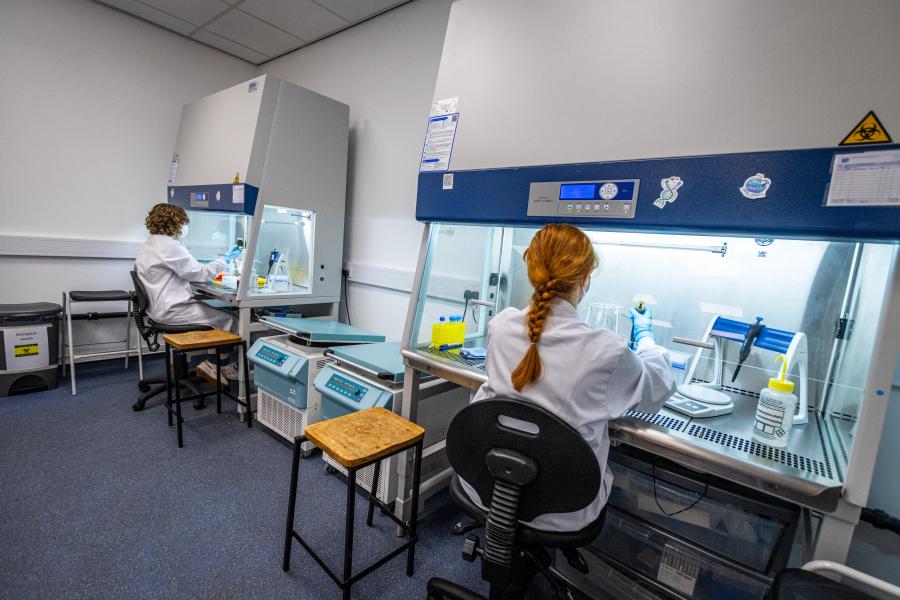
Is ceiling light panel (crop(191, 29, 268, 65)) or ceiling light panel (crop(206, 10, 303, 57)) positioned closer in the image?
ceiling light panel (crop(206, 10, 303, 57))

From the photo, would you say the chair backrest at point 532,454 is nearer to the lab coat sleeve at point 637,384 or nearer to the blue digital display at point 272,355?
the lab coat sleeve at point 637,384

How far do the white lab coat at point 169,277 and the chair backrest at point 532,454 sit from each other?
2.53 m

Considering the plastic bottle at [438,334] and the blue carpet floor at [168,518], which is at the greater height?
the plastic bottle at [438,334]

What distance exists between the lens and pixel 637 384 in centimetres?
108

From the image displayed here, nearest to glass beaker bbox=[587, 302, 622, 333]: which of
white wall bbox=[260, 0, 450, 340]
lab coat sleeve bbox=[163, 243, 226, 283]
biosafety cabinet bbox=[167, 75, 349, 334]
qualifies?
white wall bbox=[260, 0, 450, 340]

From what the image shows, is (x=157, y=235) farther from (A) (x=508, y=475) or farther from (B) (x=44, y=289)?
(A) (x=508, y=475)

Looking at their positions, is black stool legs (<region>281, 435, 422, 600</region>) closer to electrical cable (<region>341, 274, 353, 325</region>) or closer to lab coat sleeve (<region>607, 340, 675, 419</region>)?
lab coat sleeve (<region>607, 340, 675, 419</region>)

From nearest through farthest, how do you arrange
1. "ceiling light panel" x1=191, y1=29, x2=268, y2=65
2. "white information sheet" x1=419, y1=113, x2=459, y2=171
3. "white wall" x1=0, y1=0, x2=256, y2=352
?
"white information sheet" x1=419, y1=113, x2=459, y2=171, "white wall" x1=0, y1=0, x2=256, y2=352, "ceiling light panel" x1=191, y1=29, x2=268, y2=65

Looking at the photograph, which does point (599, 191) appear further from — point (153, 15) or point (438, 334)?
point (153, 15)

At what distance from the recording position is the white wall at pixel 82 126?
288 cm

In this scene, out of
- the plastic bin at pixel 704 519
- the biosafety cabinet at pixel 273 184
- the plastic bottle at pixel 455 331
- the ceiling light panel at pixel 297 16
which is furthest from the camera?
the ceiling light panel at pixel 297 16

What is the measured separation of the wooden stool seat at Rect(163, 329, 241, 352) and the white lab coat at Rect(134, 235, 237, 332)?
441 mm

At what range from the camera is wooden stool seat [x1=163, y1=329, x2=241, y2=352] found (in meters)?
2.26

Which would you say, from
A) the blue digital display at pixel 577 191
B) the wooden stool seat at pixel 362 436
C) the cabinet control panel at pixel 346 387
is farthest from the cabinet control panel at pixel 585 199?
the cabinet control panel at pixel 346 387
